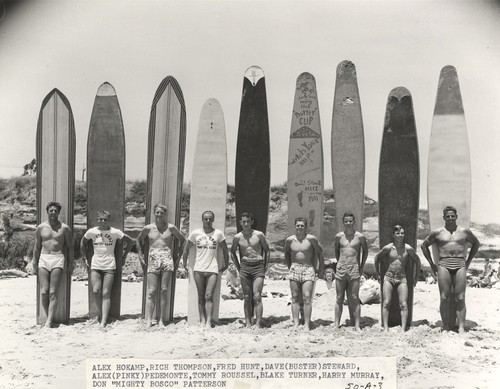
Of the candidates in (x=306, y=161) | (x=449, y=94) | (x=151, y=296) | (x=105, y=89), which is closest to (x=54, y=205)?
(x=151, y=296)

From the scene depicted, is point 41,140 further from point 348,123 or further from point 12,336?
point 348,123

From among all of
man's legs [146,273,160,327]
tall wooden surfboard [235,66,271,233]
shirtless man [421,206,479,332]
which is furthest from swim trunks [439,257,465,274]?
man's legs [146,273,160,327]

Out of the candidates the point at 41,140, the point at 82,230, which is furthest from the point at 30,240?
the point at 41,140

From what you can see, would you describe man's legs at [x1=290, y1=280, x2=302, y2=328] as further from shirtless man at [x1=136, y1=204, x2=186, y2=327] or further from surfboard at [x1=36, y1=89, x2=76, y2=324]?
surfboard at [x1=36, y1=89, x2=76, y2=324]

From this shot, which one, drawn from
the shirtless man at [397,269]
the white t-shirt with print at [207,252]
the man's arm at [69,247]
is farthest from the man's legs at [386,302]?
the man's arm at [69,247]

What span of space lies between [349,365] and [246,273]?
135cm

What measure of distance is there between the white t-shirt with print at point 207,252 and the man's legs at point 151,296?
428mm

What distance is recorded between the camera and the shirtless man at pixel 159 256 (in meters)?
5.67

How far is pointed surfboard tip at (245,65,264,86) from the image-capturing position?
6.53 meters

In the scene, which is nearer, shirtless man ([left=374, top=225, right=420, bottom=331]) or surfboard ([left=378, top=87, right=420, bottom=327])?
shirtless man ([left=374, top=225, right=420, bottom=331])

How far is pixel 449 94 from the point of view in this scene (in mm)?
6211

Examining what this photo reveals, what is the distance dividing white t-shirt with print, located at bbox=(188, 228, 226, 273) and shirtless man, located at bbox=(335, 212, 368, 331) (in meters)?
1.20

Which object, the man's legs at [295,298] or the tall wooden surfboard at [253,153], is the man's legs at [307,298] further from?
the tall wooden surfboard at [253,153]

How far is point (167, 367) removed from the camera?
4.78 meters
